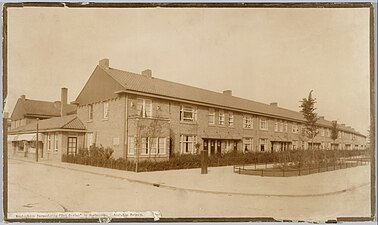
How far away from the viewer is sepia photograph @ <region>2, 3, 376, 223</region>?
1082cm

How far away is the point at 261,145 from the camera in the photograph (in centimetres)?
1230

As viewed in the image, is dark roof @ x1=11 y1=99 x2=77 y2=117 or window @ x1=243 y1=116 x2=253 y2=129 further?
window @ x1=243 y1=116 x2=253 y2=129

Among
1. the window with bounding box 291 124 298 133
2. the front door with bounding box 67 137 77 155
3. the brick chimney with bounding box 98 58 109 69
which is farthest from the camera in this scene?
the window with bounding box 291 124 298 133

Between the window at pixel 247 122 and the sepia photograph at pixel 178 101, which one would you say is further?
the window at pixel 247 122

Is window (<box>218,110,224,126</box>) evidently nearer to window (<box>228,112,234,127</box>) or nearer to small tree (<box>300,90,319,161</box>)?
window (<box>228,112,234,127</box>)

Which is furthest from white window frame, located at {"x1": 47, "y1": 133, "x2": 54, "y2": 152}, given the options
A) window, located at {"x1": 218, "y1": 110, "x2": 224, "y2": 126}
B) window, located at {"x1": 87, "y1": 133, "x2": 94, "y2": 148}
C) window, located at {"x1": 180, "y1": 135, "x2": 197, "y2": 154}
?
window, located at {"x1": 218, "y1": 110, "x2": 224, "y2": 126}

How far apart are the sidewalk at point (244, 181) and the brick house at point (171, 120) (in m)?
0.54

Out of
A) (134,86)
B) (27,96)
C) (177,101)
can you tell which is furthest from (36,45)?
(177,101)

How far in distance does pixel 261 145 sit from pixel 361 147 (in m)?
2.42

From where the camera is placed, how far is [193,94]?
1189 cm

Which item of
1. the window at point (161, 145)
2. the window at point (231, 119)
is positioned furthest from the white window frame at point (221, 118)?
the window at point (161, 145)

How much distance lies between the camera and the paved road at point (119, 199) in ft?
35.2

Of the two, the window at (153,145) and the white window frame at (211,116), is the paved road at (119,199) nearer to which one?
the window at (153,145)

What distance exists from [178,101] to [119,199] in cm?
287
